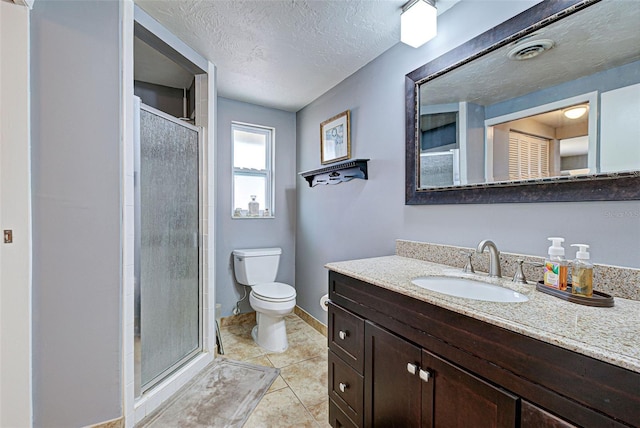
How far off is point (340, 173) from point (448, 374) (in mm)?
1634

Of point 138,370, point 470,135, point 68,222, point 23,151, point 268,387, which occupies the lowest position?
point 268,387

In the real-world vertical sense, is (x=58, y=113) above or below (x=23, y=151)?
above

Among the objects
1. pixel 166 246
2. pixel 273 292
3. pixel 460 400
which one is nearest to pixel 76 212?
pixel 166 246

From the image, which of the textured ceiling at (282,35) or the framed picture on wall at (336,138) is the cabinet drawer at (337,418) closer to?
the framed picture on wall at (336,138)

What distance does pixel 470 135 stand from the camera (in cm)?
143

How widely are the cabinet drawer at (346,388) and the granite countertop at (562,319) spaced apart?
526 millimetres

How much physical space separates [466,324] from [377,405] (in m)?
0.61

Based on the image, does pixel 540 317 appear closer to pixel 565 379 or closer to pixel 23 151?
pixel 565 379

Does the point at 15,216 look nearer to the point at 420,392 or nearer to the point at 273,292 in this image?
the point at 273,292

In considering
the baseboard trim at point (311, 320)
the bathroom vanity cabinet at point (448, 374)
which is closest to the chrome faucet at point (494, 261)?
the bathroom vanity cabinet at point (448, 374)

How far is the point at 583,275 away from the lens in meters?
0.89

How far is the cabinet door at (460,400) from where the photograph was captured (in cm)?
76

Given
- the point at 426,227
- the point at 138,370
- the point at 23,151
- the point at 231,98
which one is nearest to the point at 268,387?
the point at 138,370

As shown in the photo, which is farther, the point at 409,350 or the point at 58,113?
the point at 58,113
